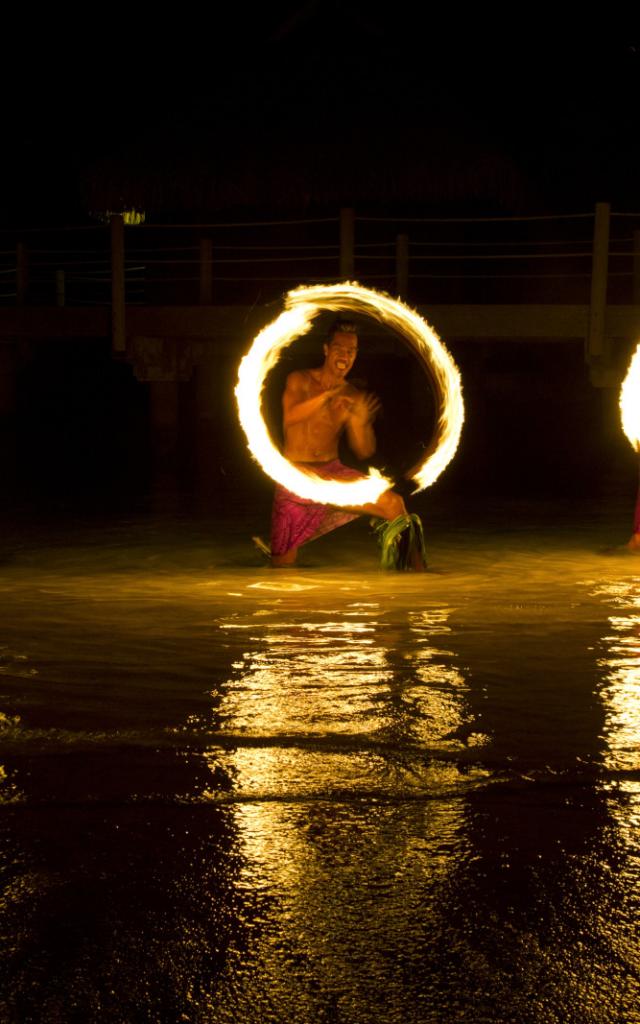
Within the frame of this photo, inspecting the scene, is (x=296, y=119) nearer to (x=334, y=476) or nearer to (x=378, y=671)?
(x=334, y=476)

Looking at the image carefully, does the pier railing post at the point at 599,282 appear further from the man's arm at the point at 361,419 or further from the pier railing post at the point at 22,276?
the pier railing post at the point at 22,276

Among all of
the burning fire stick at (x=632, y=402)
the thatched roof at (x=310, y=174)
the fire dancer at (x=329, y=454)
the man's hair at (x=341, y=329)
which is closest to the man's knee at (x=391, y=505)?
the fire dancer at (x=329, y=454)

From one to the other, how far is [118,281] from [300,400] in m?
6.71

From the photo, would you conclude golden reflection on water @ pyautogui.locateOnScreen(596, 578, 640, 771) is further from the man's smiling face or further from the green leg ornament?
the man's smiling face

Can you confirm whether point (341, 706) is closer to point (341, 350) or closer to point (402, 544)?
point (402, 544)

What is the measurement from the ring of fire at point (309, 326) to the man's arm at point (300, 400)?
0.69ft

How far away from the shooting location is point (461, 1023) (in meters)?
3.31

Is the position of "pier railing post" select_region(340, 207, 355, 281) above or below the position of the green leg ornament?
above

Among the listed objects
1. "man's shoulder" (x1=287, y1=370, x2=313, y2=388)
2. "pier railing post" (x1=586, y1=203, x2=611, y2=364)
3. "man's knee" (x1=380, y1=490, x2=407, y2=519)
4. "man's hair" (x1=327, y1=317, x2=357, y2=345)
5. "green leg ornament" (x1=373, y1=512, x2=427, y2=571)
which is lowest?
"green leg ornament" (x1=373, y1=512, x2=427, y2=571)

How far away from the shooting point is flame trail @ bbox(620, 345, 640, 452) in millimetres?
10688

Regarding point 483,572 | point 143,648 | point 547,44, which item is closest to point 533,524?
point 483,572

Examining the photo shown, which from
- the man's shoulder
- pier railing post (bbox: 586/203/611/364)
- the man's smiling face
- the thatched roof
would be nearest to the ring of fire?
the man's shoulder

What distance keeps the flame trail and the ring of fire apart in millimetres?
1224

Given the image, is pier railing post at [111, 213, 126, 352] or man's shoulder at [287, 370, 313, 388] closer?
man's shoulder at [287, 370, 313, 388]
